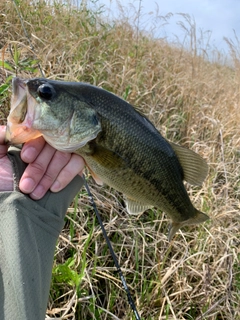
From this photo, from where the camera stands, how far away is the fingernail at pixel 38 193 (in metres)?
1.28

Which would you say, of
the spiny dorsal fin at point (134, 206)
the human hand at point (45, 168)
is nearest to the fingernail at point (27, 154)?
the human hand at point (45, 168)

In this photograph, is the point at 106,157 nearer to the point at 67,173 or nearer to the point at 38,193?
the point at 67,173

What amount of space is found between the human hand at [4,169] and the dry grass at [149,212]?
2.99 feet

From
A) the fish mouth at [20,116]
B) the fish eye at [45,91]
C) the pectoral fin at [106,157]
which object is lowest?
the pectoral fin at [106,157]

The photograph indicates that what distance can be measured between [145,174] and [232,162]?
89.9 inches

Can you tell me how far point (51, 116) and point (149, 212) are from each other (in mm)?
1723

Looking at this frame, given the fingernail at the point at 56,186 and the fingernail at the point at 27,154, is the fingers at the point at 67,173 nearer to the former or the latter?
the fingernail at the point at 56,186

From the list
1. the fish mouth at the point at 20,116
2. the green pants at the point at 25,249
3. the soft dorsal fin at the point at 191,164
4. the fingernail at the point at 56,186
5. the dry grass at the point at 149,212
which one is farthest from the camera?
the dry grass at the point at 149,212

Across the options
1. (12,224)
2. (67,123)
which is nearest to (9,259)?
(12,224)

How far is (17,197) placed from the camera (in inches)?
47.9

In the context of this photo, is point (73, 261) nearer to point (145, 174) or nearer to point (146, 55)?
point (145, 174)

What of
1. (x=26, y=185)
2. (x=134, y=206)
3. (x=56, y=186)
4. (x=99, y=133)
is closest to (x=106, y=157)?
(x=99, y=133)

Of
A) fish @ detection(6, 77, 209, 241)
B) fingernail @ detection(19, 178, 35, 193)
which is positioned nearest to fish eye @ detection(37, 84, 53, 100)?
fish @ detection(6, 77, 209, 241)

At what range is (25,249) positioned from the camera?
3.76 ft
